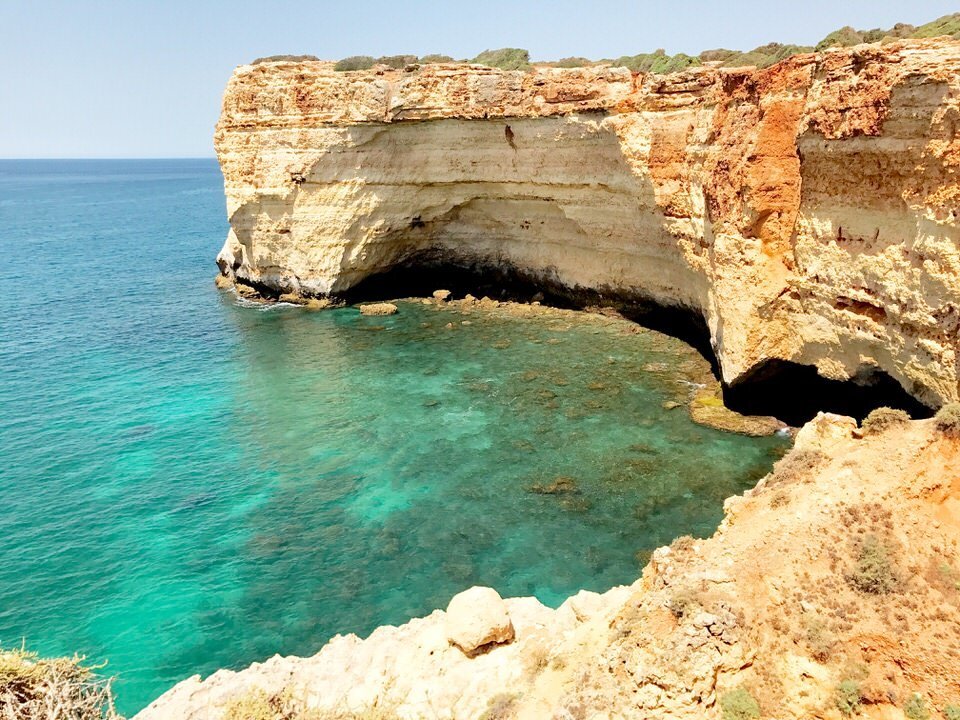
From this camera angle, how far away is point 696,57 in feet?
99.1

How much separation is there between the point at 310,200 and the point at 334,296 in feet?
18.7

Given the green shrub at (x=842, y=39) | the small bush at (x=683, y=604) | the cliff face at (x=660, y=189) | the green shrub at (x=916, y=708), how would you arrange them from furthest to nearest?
1. the green shrub at (x=842, y=39)
2. the cliff face at (x=660, y=189)
3. the small bush at (x=683, y=604)
4. the green shrub at (x=916, y=708)

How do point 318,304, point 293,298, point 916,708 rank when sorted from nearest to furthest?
point 916,708, point 318,304, point 293,298

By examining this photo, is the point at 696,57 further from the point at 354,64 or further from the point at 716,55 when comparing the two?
the point at 354,64

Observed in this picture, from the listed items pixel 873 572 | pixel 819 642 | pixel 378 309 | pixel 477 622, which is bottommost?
pixel 477 622

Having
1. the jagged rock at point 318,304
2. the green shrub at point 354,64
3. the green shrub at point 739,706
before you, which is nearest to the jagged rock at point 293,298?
the jagged rock at point 318,304

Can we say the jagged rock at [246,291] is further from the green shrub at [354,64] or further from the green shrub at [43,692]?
the green shrub at [43,692]

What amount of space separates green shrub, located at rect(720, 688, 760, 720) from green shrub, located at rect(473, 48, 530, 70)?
32.1 m

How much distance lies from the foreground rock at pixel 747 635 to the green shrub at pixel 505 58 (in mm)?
29066

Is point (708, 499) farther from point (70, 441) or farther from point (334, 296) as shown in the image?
point (334, 296)

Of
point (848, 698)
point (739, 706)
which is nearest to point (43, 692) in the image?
point (739, 706)

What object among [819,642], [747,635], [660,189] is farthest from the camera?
[660,189]

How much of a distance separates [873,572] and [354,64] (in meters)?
35.2

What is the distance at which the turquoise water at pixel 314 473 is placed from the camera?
15.1 metres
